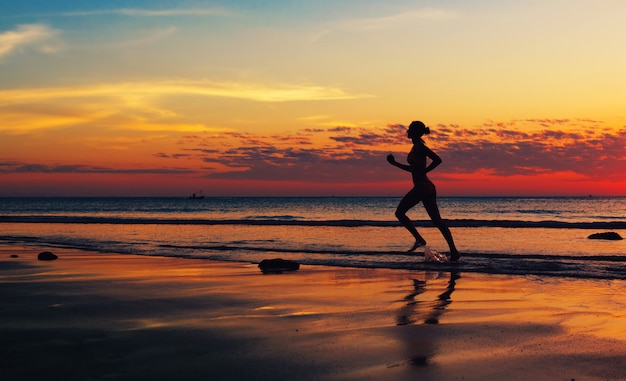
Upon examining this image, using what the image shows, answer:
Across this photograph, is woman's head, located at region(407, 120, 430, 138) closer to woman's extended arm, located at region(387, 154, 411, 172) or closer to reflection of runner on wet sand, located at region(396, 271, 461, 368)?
woman's extended arm, located at region(387, 154, 411, 172)

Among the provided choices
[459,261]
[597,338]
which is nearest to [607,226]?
[459,261]

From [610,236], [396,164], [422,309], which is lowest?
[610,236]

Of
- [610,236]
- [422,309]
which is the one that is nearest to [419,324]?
[422,309]

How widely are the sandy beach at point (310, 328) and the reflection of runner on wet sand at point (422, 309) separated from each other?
0.06 ft

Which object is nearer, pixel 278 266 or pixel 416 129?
pixel 278 266

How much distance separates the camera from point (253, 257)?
15016 mm

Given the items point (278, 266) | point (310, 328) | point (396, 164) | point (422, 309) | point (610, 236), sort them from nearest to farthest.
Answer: point (310, 328)
point (422, 309)
point (278, 266)
point (396, 164)
point (610, 236)

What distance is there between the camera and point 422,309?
702 centimetres

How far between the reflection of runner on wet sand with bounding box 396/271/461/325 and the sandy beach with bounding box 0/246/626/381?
19mm

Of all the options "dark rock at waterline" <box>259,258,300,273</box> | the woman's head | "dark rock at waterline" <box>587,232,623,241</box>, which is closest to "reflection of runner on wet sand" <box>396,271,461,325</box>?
"dark rock at waterline" <box>259,258,300,273</box>

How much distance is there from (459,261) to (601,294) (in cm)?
486

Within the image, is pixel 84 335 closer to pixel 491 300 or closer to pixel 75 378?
pixel 75 378

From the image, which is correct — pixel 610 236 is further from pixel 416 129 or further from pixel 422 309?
pixel 422 309

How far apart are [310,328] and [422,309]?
5.36 feet
